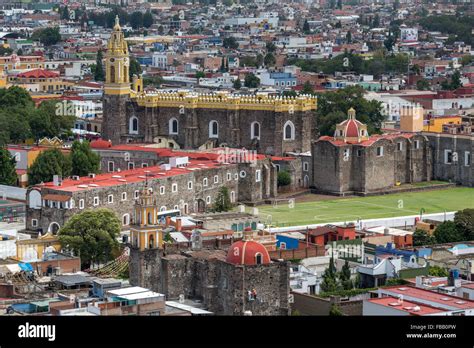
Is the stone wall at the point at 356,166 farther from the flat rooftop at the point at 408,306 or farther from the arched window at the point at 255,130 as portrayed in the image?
the flat rooftop at the point at 408,306

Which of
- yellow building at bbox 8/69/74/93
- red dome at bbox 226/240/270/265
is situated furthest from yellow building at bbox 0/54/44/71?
red dome at bbox 226/240/270/265

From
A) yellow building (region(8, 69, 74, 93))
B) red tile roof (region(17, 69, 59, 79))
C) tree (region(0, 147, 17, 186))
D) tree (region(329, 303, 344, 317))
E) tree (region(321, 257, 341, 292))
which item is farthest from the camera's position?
red tile roof (region(17, 69, 59, 79))

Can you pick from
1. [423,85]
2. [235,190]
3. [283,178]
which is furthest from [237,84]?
[235,190]

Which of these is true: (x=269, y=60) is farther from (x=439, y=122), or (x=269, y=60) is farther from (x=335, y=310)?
(x=335, y=310)

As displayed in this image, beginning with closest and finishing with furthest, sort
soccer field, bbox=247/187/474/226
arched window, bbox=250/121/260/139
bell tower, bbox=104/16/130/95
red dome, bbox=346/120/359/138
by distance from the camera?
soccer field, bbox=247/187/474/226, red dome, bbox=346/120/359/138, arched window, bbox=250/121/260/139, bell tower, bbox=104/16/130/95

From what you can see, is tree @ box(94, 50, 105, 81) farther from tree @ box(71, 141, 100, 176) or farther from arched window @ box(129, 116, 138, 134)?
tree @ box(71, 141, 100, 176)

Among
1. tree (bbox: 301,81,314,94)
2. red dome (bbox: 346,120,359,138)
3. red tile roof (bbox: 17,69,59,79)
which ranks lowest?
tree (bbox: 301,81,314,94)

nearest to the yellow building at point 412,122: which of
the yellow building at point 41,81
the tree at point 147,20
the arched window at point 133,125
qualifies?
the arched window at point 133,125
